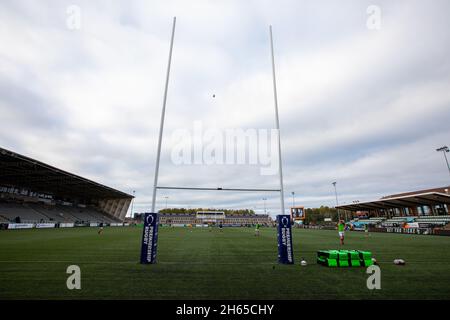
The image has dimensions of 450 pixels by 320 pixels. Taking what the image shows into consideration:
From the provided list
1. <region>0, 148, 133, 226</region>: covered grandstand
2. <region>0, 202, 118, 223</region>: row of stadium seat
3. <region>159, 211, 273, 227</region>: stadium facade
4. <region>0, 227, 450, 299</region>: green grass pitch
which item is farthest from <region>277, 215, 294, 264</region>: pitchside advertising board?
<region>159, 211, 273, 227</region>: stadium facade

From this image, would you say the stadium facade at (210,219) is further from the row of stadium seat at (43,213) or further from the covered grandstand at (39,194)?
A: the covered grandstand at (39,194)

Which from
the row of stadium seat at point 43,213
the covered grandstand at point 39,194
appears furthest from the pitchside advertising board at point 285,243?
the row of stadium seat at point 43,213

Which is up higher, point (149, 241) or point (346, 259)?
point (149, 241)

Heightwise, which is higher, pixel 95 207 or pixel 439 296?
pixel 95 207

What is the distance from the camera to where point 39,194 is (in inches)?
2024

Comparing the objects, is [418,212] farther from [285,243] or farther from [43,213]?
[43,213]

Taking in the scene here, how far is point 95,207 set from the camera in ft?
236

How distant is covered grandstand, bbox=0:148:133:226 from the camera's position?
34.3 meters

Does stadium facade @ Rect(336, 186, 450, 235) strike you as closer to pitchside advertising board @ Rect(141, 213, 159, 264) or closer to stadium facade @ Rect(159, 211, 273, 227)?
pitchside advertising board @ Rect(141, 213, 159, 264)

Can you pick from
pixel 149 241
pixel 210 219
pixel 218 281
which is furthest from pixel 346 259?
pixel 210 219

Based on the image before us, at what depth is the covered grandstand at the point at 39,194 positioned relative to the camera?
3431 centimetres

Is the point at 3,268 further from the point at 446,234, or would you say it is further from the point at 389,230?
the point at 389,230
